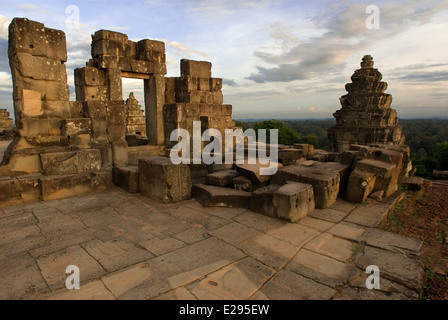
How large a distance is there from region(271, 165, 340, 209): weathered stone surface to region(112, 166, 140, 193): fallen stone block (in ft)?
8.30

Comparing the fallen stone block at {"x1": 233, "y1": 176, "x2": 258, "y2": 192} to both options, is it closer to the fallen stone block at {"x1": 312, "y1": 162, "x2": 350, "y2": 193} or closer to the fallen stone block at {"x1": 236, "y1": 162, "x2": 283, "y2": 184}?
the fallen stone block at {"x1": 236, "y1": 162, "x2": 283, "y2": 184}

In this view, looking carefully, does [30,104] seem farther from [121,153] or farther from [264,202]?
[264,202]

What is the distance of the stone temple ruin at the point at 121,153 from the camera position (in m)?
4.46

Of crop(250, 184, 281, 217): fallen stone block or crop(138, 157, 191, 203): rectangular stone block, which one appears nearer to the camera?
crop(250, 184, 281, 217): fallen stone block

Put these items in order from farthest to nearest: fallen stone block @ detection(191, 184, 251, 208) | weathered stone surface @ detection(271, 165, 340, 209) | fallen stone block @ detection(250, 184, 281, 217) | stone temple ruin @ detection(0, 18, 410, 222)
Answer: stone temple ruin @ detection(0, 18, 410, 222) < fallen stone block @ detection(191, 184, 251, 208) < weathered stone surface @ detection(271, 165, 340, 209) < fallen stone block @ detection(250, 184, 281, 217)

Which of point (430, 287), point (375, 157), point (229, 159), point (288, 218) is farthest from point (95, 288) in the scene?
point (375, 157)

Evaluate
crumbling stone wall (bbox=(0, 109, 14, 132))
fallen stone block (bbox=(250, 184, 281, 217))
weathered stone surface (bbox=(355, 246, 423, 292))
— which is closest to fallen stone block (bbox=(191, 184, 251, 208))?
fallen stone block (bbox=(250, 184, 281, 217))

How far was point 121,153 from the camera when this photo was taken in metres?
6.16

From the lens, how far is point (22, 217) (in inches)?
154

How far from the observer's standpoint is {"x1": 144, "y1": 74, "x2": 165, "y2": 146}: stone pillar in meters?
7.43

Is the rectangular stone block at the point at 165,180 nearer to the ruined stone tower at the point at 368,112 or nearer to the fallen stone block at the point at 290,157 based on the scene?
the fallen stone block at the point at 290,157

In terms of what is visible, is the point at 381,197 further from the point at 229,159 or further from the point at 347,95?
the point at 347,95

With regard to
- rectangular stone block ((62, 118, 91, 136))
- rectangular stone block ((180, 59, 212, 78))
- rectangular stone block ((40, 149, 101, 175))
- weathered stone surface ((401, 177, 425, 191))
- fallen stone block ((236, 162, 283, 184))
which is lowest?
weathered stone surface ((401, 177, 425, 191))

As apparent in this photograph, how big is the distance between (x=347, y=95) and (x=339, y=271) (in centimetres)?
1271
